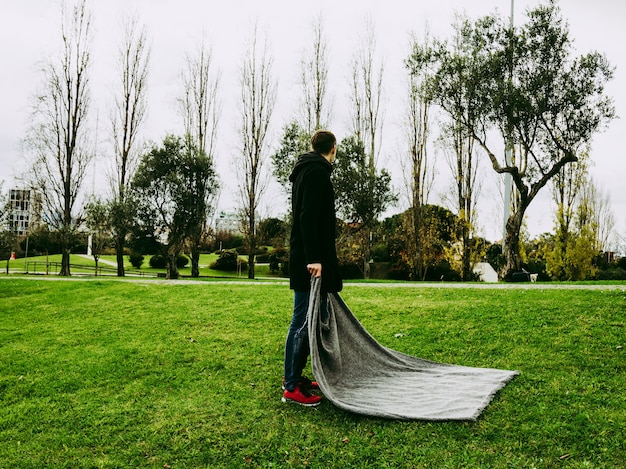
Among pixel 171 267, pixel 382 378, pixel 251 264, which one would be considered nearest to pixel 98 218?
pixel 171 267

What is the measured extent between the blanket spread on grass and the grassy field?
124 millimetres

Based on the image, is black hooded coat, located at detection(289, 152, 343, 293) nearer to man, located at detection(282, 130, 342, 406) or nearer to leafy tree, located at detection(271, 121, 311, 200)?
man, located at detection(282, 130, 342, 406)

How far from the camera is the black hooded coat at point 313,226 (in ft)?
12.5

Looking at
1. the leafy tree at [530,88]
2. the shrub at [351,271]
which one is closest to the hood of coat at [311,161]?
the leafy tree at [530,88]

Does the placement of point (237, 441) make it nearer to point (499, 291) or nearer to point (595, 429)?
point (595, 429)

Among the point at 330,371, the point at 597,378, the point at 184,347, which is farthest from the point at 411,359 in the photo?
the point at 184,347

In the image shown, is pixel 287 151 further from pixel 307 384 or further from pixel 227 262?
pixel 307 384

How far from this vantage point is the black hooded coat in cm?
381

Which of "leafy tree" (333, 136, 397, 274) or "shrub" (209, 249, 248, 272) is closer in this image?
"leafy tree" (333, 136, 397, 274)

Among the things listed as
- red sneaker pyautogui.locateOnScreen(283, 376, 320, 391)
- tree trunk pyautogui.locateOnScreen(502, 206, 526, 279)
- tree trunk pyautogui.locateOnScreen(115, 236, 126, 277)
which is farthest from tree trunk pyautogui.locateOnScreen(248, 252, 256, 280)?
red sneaker pyautogui.locateOnScreen(283, 376, 320, 391)

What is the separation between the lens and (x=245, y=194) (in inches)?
952

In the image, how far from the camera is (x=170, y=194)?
18.9m

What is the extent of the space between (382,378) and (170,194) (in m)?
16.3

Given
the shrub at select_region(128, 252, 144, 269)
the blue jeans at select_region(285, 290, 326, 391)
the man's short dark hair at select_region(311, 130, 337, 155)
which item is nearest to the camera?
the blue jeans at select_region(285, 290, 326, 391)
